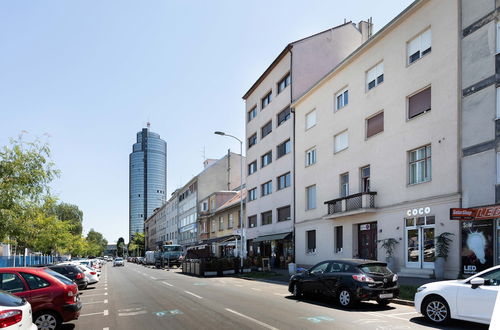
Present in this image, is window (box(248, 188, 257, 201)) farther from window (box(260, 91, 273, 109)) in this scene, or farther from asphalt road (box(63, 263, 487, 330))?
asphalt road (box(63, 263, 487, 330))

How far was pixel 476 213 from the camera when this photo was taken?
17422 mm

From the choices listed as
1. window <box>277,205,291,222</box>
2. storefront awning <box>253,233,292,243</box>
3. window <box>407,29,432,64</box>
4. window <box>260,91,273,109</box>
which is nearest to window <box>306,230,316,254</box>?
storefront awning <box>253,233,292,243</box>

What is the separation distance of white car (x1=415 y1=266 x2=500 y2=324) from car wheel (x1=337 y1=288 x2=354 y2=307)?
9.10 feet

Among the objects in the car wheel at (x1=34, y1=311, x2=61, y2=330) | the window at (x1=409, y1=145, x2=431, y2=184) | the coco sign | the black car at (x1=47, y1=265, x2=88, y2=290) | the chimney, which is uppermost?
the chimney

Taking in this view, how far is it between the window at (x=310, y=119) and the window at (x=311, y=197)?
471 cm

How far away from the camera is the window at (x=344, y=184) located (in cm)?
2839

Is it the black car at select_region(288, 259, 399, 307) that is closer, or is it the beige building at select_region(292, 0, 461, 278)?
the black car at select_region(288, 259, 399, 307)

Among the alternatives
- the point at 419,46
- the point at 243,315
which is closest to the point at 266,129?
the point at 419,46

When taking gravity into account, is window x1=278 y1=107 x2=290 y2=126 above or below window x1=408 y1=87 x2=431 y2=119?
above

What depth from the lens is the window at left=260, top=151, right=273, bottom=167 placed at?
4300 centimetres

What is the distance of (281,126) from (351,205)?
15241 millimetres

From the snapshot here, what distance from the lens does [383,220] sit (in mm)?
23891

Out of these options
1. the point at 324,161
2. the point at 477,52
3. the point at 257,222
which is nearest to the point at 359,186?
the point at 324,161

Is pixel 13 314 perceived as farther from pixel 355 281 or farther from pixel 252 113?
pixel 252 113
